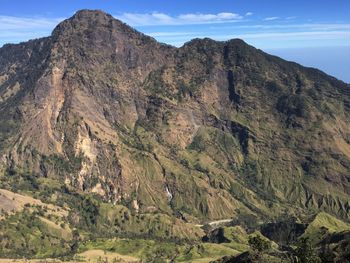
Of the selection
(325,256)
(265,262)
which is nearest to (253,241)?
(265,262)

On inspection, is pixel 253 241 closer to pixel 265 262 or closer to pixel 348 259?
pixel 265 262

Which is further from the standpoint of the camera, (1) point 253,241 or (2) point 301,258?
(1) point 253,241

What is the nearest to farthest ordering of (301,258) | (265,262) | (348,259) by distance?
(301,258) → (348,259) → (265,262)

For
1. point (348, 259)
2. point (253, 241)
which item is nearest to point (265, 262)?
point (253, 241)

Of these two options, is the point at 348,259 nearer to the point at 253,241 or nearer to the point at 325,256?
the point at 325,256

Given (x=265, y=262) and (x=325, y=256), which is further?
(x=265, y=262)

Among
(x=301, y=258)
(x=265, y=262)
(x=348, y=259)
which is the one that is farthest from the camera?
(x=265, y=262)

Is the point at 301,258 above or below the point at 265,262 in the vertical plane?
above

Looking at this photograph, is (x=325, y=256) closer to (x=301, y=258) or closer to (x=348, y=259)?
(x=348, y=259)
